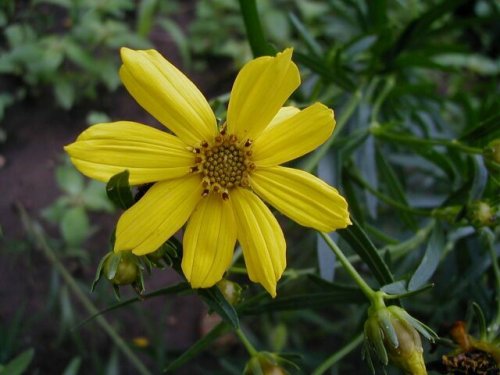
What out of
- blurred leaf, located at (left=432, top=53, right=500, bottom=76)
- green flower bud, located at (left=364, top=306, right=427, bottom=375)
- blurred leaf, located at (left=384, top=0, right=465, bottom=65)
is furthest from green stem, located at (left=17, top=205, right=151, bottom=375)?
blurred leaf, located at (left=432, top=53, right=500, bottom=76)

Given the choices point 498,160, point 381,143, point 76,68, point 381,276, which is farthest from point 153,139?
point 76,68

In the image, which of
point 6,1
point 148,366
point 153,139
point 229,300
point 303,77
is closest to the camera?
point 153,139

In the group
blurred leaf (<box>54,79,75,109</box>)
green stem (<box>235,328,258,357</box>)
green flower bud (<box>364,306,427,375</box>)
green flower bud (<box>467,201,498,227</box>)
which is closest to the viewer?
green flower bud (<box>364,306,427,375</box>)

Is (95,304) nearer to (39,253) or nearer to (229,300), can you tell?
(39,253)

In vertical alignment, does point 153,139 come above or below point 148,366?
above

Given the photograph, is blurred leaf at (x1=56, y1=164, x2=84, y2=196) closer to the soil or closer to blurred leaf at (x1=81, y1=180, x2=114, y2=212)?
blurred leaf at (x1=81, y1=180, x2=114, y2=212)

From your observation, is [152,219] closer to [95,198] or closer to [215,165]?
[215,165]

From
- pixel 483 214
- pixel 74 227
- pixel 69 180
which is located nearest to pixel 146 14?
pixel 69 180
